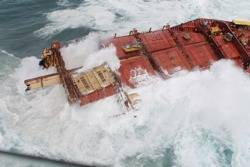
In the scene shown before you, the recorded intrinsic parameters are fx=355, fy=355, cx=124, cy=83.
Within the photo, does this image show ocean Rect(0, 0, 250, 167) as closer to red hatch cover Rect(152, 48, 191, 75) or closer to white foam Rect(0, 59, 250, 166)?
white foam Rect(0, 59, 250, 166)

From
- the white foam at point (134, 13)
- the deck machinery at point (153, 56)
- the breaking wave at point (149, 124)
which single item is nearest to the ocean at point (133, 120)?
the breaking wave at point (149, 124)

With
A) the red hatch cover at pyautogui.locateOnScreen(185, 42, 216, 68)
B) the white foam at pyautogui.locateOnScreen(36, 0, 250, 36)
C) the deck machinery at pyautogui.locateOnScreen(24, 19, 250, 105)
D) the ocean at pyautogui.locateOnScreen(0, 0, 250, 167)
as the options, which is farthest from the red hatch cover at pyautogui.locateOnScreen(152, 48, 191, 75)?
the white foam at pyautogui.locateOnScreen(36, 0, 250, 36)

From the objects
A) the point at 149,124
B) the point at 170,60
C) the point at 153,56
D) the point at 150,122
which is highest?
the point at 153,56

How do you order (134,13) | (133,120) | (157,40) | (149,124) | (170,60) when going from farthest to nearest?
1. (134,13)
2. (157,40)
3. (170,60)
4. (149,124)
5. (133,120)

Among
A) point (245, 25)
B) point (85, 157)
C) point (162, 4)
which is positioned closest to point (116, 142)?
point (85, 157)

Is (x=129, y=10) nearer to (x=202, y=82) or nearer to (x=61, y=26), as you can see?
(x=61, y=26)

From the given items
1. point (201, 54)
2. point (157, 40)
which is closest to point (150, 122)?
point (157, 40)

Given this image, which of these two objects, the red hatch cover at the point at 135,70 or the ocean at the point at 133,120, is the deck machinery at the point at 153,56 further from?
the ocean at the point at 133,120

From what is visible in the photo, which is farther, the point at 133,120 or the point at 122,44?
the point at 122,44

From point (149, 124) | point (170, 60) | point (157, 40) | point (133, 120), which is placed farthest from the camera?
point (157, 40)

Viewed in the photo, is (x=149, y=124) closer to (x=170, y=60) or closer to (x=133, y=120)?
(x=133, y=120)
